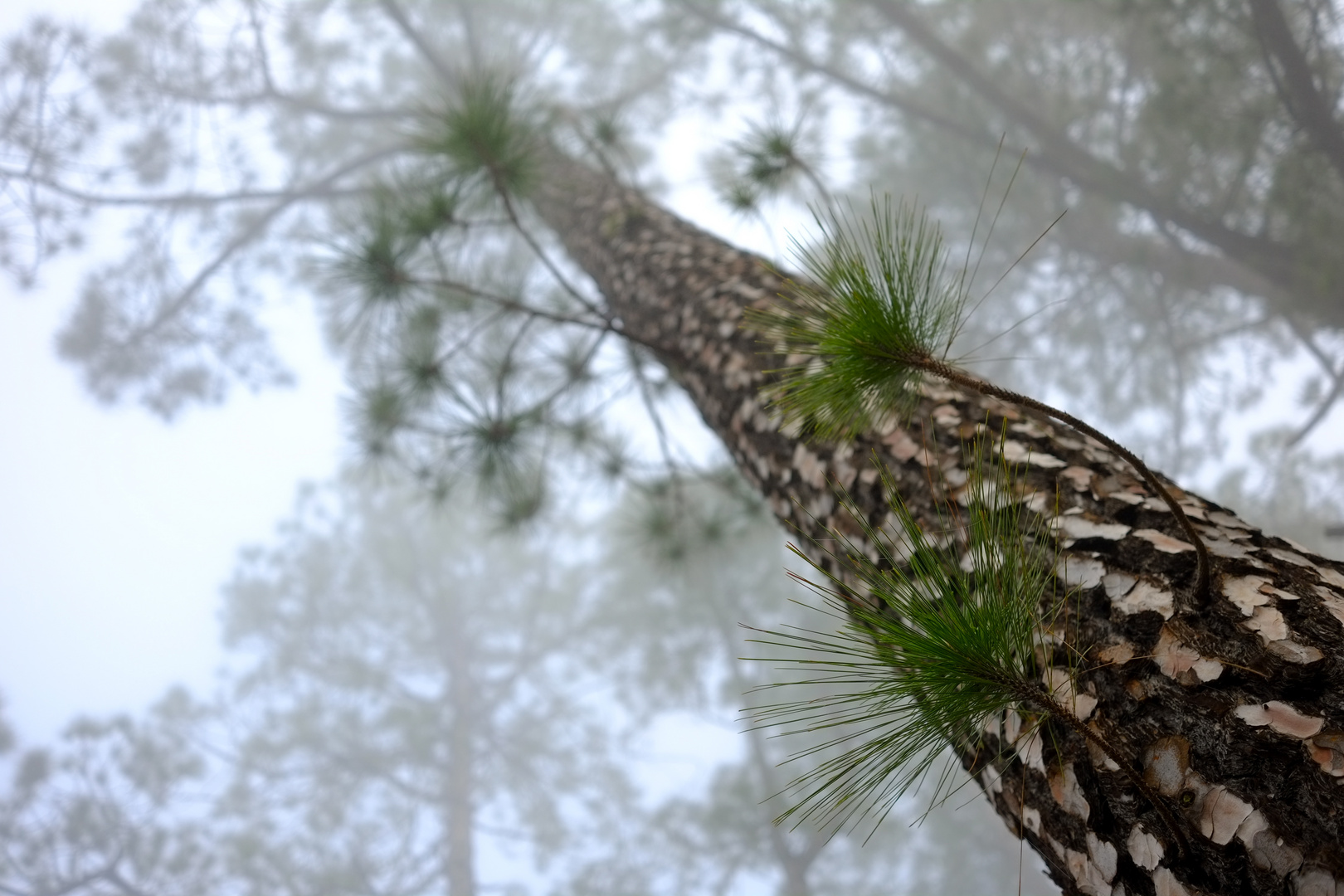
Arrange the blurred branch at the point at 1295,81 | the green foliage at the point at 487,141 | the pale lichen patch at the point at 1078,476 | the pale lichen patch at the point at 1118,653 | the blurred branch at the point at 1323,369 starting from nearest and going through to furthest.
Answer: the pale lichen patch at the point at 1118,653 → the pale lichen patch at the point at 1078,476 → the green foliage at the point at 487,141 → the blurred branch at the point at 1295,81 → the blurred branch at the point at 1323,369

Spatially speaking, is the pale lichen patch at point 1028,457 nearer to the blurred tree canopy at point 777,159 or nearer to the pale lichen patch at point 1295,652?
the pale lichen patch at point 1295,652

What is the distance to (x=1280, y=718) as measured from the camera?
1.12 ft

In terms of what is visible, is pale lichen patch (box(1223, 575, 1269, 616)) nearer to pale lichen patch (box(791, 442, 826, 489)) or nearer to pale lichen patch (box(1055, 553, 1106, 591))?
pale lichen patch (box(1055, 553, 1106, 591))

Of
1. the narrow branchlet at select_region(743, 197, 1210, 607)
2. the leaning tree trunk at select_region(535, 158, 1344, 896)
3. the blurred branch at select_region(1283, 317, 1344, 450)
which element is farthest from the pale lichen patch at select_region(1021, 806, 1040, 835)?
the blurred branch at select_region(1283, 317, 1344, 450)

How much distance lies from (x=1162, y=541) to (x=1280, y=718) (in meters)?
0.13

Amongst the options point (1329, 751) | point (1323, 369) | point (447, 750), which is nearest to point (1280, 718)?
point (1329, 751)

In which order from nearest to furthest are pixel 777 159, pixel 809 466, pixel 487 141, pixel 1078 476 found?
pixel 1078 476
pixel 809 466
pixel 487 141
pixel 777 159

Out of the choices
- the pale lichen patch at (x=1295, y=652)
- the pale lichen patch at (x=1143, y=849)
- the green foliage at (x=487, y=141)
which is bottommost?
the pale lichen patch at (x=1143, y=849)

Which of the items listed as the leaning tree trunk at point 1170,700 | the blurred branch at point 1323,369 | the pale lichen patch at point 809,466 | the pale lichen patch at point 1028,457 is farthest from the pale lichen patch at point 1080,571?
the blurred branch at point 1323,369

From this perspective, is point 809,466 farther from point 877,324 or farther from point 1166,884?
point 1166,884

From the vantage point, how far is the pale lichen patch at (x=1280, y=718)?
332mm

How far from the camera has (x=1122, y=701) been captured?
40 cm

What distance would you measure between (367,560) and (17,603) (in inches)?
117

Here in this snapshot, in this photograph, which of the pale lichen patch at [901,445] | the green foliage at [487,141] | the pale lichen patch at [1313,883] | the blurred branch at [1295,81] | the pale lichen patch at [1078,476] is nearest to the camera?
the pale lichen patch at [1313,883]
